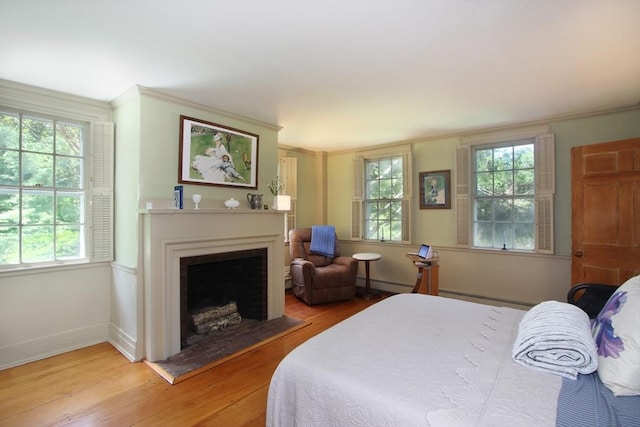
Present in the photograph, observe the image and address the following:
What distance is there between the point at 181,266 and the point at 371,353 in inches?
80.6

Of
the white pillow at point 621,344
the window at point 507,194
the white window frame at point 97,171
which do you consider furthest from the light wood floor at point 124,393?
the window at point 507,194

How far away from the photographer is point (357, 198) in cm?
511

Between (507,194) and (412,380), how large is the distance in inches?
139

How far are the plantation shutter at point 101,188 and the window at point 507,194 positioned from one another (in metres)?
4.12

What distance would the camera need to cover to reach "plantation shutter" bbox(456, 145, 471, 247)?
4.12 meters

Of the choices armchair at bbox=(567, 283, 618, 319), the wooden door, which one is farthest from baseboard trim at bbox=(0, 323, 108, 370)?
the wooden door

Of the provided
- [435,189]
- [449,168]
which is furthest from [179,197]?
[449,168]

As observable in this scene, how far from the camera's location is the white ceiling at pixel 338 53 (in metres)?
1.69

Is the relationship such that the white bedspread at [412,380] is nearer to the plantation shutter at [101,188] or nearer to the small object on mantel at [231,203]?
the small object on mantel at [231,203]

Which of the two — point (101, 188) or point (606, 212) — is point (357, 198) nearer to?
point (606, 212)

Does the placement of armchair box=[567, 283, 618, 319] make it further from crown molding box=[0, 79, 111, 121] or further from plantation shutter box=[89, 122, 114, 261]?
crown molding box=[0, 79, 111, 121]

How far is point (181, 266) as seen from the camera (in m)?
2.80

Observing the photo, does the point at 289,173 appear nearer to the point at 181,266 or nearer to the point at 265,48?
the point at 181,266

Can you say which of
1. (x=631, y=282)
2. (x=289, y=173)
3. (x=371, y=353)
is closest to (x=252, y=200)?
(x=289, y=173)
